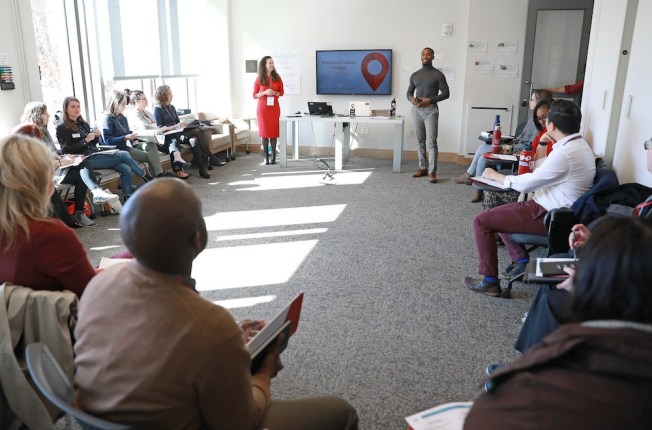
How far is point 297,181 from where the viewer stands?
7039 mm

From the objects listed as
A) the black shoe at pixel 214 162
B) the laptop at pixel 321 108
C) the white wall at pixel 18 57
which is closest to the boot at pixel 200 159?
the black shoe at pixel 214 162

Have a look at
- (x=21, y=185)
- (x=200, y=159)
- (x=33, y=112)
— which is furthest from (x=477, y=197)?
(x=21, y=185)

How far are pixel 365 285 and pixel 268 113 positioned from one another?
16.3ft

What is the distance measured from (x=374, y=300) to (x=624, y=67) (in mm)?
2459

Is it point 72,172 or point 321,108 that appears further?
point 321,108

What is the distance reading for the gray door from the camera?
7.33m

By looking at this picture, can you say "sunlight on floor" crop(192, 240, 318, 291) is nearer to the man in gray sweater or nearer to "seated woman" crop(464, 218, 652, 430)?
"seated woman" crop(464, 218, 652, 430)

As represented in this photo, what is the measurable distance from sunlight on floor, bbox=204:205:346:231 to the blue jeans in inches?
40.7

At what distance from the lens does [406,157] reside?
8.69 meters

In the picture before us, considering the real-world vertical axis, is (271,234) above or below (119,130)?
below

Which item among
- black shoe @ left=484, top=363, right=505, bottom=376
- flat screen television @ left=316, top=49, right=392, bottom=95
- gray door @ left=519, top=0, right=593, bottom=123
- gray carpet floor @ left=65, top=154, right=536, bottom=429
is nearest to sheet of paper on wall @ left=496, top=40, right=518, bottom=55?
gray door @ left=519, top=0, right=593, bottom=123

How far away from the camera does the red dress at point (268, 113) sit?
809cm

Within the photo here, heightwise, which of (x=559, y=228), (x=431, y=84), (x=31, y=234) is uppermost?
(x=431, y=84)

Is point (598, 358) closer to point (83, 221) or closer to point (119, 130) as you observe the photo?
point (83, 221)
